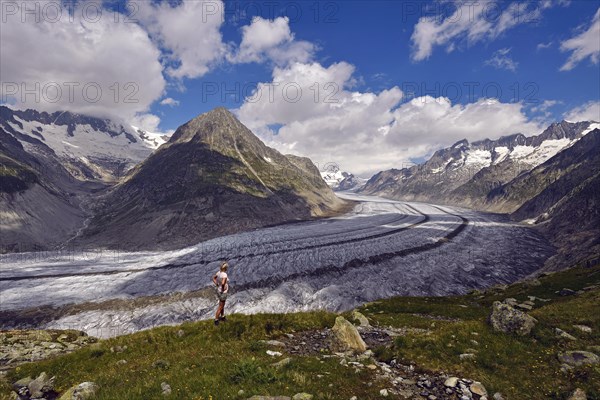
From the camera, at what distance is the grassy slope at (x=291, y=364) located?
380 inches

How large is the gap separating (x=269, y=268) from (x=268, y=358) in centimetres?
5908

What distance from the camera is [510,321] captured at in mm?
14680

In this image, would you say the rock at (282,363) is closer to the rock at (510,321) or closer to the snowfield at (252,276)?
the rock at (510,321)

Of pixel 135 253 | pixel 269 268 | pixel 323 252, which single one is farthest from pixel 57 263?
pixel 323 252

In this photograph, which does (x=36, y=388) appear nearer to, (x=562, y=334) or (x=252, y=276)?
(x=562, y=334)

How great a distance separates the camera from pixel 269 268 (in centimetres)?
7050

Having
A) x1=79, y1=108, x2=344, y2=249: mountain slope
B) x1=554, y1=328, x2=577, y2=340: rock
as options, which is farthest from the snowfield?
x1=554, y1=328, x2=577, y2=340: rock

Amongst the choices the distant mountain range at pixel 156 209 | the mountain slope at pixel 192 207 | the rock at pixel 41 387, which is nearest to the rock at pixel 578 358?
the rock at pixel 41 387

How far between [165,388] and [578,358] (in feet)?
46.8

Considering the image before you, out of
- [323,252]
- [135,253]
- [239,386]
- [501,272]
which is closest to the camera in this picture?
[239,386]

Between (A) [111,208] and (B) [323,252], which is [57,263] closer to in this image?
(B) [323,252]

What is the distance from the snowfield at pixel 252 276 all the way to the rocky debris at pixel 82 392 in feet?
139

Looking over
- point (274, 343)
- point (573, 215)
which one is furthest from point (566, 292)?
point (573, 215)

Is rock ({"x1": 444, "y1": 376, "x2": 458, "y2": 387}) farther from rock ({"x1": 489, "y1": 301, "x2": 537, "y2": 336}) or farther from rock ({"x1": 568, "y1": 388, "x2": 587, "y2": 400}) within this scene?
rock ({"x1": 489, "y1": 301, "x2": 537, "y2": 336})
